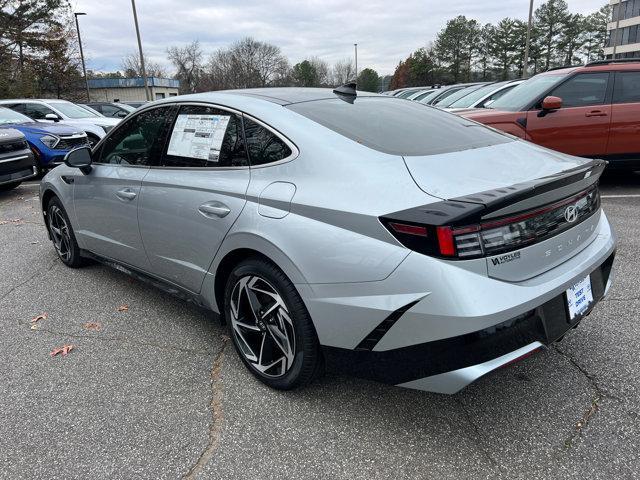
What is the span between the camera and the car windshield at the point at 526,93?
681 cm

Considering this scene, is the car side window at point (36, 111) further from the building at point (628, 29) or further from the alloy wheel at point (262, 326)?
the building at point (628, 29)

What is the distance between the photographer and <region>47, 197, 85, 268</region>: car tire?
4.47m

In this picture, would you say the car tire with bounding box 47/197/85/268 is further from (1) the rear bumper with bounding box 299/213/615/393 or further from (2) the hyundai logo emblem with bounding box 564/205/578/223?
(2) the hyundai logo emblem with bounding box 564/205/578/223

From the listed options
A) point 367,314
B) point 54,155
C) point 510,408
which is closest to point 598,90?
point 510,408

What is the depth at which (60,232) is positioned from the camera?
4.67m

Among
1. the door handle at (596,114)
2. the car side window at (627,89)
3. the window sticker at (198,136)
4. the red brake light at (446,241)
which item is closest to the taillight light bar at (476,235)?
the red brake light at (446,241)

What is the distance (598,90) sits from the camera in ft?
22.3

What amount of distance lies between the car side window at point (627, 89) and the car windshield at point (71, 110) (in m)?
11.5

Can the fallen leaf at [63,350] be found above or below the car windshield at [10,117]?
below

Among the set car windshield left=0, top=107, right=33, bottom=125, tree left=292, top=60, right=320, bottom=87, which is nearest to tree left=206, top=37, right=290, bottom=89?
tree left=292, top=60, right=320, bottom=87

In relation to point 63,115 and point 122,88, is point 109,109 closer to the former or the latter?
point 63,115

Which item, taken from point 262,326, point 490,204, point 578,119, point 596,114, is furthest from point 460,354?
point 596,114

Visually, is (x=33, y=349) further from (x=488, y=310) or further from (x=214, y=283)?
(x=488, y=310)

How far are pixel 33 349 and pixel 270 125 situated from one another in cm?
216
